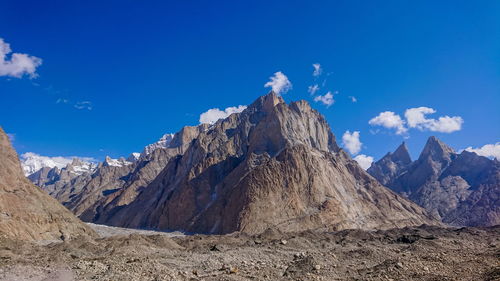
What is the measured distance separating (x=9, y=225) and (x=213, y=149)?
93.6 meters

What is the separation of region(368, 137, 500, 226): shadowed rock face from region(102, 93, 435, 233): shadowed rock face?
2316cm

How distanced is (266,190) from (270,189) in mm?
1142

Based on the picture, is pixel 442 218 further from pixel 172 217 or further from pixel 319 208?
pixel 172 217

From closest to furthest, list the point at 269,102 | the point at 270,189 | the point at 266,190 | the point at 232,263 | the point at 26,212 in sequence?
1. the point at 232,263
2. the point at 26,212
3. the point at 266,190
4. the point at 270,189
5. the point at 269,102

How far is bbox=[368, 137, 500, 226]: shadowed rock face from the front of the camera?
132 meters

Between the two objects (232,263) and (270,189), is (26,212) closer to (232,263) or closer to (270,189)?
(232,263)

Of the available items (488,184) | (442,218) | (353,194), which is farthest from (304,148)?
(488,184)

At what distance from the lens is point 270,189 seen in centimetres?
9506

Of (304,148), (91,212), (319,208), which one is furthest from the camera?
(91,212)

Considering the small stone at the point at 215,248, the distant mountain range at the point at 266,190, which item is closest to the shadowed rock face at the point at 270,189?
the distant mountain range at the point at 266,190

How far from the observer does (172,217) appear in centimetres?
11281

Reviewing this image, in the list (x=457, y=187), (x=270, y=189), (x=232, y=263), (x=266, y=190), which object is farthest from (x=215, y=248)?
(x=457, y=187)

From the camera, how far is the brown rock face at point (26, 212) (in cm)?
5534

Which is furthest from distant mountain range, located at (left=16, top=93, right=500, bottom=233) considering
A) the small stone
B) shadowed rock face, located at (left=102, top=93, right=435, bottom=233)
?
the small stone
